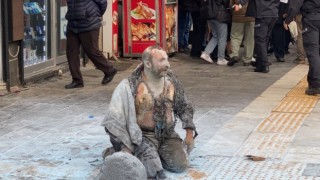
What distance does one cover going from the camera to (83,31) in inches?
353

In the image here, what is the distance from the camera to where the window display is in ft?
31.1

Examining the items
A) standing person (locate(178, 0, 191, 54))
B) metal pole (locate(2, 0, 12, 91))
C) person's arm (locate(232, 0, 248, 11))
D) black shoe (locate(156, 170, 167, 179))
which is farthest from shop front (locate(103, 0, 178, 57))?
black shoe (locate(156, 170, 167, 179))

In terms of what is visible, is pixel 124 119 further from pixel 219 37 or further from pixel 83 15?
pixel 219 37

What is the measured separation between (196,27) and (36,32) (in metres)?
3.76

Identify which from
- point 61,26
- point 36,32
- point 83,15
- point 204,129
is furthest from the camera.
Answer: point 61,26

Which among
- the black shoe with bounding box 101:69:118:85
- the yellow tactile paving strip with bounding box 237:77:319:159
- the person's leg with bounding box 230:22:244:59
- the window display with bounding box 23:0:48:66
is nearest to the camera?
the yellow tactile paving strip with bounding box 237:77:319:159

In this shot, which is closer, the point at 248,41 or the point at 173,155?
the point at 173,155

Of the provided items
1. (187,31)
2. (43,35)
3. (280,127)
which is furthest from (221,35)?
(280,127)

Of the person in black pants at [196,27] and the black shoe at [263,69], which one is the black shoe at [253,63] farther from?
the person in black pants at [196,27]

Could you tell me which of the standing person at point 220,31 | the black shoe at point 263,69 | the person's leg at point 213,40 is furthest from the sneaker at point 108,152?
the person's leg at point 213,40

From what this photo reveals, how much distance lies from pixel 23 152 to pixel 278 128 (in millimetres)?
2476

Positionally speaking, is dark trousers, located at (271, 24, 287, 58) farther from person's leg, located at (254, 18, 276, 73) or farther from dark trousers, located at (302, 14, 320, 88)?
dark trousers, located at (302, 14, 320, 88)

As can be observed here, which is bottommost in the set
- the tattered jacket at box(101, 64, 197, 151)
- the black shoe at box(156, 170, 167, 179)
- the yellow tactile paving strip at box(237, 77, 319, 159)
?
the black shoe at box(156, 170, 167, 179)

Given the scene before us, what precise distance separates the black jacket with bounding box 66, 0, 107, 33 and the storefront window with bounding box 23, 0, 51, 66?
75 centimetres
